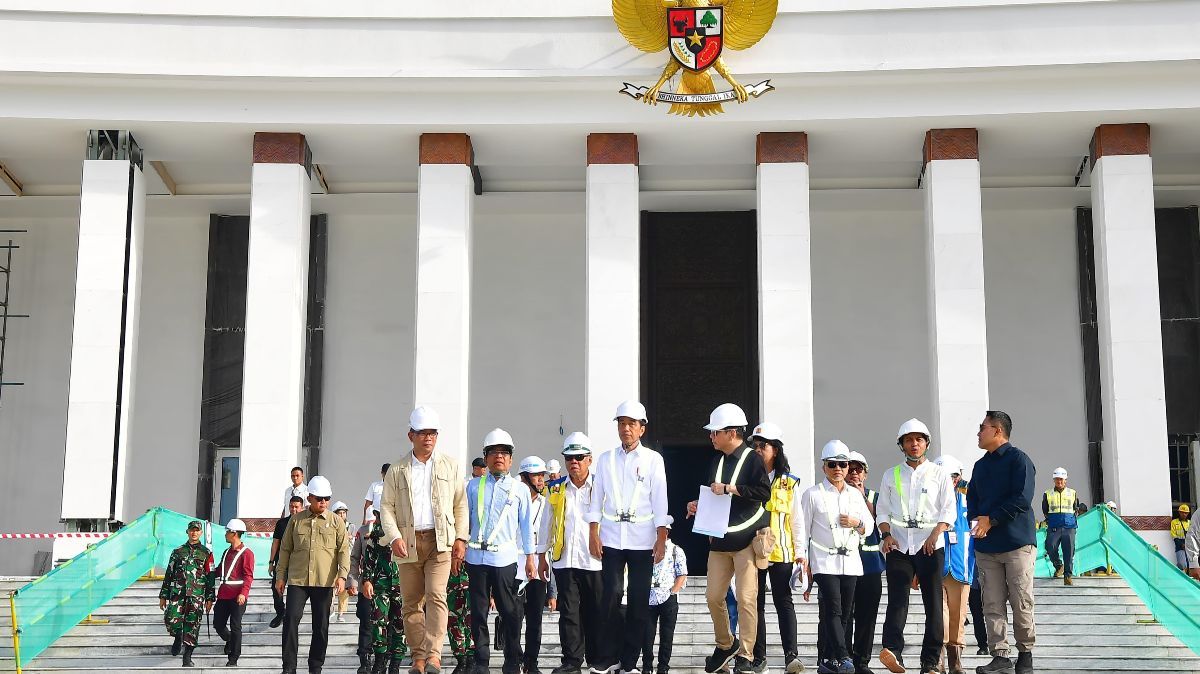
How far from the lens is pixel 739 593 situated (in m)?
10.3

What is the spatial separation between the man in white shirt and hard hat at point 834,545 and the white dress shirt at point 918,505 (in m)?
0.26

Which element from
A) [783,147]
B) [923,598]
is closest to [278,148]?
[783,147]

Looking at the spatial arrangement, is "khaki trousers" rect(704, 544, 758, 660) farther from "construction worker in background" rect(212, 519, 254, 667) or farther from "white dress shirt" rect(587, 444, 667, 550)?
"construction worker in background" rect(212, 519, 254, 667)

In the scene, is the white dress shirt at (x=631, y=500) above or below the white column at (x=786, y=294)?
below

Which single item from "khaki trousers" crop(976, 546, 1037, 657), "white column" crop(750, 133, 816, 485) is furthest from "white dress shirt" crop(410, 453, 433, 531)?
"white column" crop(750, 133, 816, 485)

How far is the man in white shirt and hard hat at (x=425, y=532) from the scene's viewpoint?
415 inches

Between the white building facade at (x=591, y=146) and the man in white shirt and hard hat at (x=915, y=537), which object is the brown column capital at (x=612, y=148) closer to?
the white building facade at (x=591, y=146)

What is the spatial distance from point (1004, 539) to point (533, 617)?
11.8 ft

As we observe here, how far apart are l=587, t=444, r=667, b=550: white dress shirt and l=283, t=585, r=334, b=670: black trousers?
2491 millimetres

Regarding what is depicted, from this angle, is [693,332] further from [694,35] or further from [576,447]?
[576,447]

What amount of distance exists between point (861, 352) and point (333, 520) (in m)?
15.1

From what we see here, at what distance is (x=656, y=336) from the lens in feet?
81.2

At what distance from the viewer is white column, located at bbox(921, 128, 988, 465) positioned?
19.7 metres

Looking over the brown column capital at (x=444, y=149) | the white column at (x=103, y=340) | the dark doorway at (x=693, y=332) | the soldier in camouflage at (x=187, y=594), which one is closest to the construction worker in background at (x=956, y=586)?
the soldier in camouflage at (x=187, y=594)
